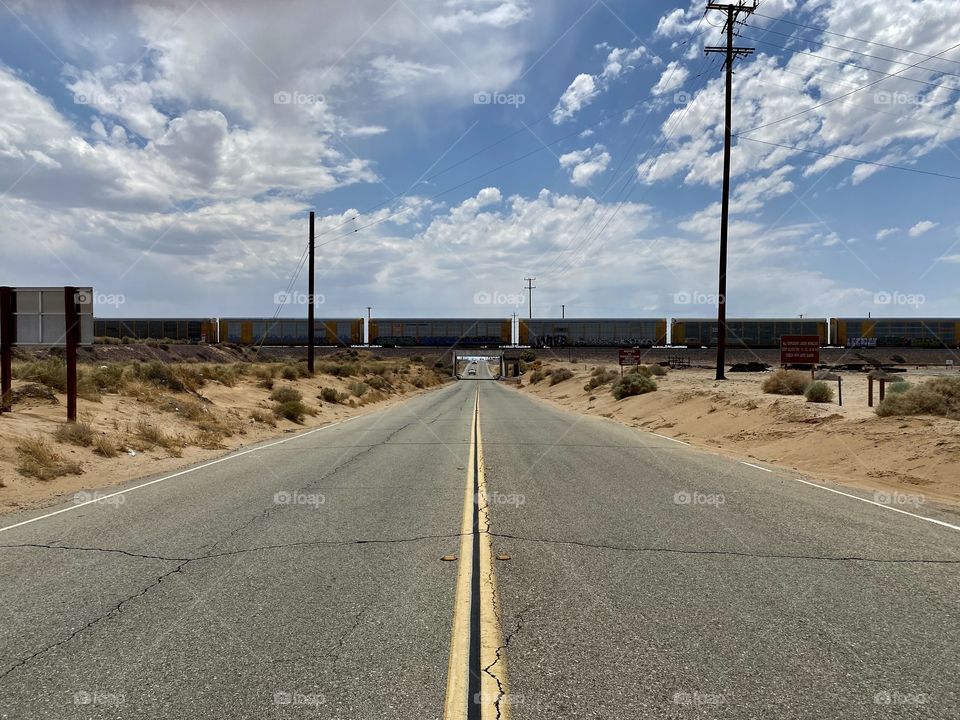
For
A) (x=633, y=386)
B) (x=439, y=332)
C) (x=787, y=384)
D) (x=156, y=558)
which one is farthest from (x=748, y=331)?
(x=156, y=558)

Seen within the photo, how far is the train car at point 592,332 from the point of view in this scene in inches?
3145

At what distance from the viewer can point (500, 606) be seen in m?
5.33

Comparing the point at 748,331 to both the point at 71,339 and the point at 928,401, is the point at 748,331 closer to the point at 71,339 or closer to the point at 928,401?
the point at 928,401

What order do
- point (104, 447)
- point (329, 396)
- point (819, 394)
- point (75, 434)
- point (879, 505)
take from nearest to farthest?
point (879, 505)
point (104, 447)
point (75, 434)
point (819, 394)
point (329, 396)

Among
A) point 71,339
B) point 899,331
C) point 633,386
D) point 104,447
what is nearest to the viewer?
point 104,447

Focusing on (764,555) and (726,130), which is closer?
(764,555)

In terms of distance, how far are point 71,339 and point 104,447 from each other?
346cm

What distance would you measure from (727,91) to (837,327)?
163ft

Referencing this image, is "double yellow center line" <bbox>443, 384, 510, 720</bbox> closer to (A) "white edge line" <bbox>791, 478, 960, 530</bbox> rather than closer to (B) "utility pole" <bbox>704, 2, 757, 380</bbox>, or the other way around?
(A) "white edge line" <bbox>791, 478, 960, 530</bbox>

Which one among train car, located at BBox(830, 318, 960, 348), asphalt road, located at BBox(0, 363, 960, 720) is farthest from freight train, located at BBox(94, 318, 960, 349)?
asphalt road, located at BBox(0, 363, 960, 720)

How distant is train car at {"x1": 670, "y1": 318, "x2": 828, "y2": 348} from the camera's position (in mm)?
74438

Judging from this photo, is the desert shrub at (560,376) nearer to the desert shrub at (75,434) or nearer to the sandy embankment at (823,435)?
the sandy embankment at (823,435)

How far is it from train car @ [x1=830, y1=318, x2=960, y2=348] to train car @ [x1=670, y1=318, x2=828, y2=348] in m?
2.05

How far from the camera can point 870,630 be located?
483 centimetres
